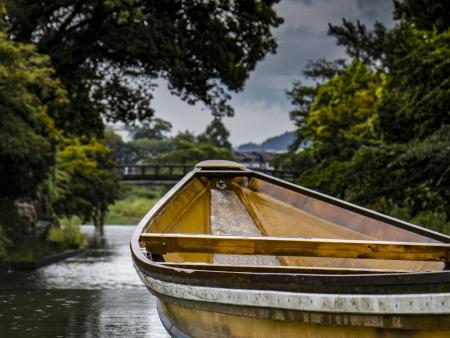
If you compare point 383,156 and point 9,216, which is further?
point 9,216

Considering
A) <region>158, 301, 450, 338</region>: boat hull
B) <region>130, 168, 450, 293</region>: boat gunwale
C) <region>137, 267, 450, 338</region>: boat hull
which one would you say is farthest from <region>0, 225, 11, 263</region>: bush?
<region>137, 267, 450, 338</region>: boat hull

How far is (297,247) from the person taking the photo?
8047 mm

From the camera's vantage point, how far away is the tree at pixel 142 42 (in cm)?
2797

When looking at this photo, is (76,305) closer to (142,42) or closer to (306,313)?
(306,313)

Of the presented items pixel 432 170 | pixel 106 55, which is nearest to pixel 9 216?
pixel 106 55

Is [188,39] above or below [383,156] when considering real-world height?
above

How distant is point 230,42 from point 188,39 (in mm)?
1713

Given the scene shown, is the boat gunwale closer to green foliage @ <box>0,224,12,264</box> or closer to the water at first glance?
the water

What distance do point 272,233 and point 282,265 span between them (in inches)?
77.2

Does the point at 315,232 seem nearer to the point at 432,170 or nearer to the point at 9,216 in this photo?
the point at 432,170

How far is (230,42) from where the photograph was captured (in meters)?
30.7

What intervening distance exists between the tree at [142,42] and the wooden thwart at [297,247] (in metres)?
18.2

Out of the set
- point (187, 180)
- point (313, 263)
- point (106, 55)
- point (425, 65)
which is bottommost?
point (313, 263)

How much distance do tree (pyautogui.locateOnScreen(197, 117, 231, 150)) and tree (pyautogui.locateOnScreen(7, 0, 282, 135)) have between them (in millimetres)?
100588
